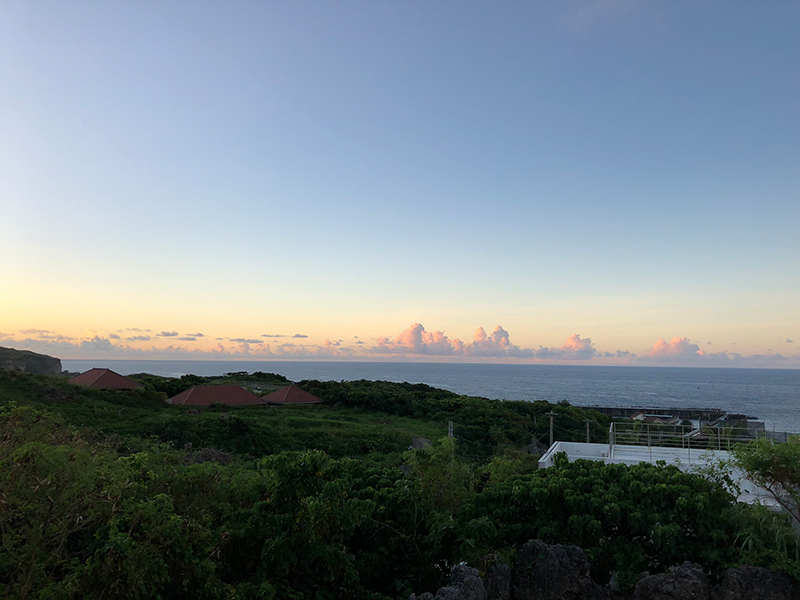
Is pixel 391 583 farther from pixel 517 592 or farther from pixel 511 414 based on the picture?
pixel 511 414

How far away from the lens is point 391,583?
368 inches

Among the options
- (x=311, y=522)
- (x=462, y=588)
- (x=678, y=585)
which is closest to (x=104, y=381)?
(x=311, y=522)

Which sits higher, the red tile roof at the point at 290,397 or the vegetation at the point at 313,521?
the vegetation at the point at 313,521

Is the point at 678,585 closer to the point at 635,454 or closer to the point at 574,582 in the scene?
the point at 574,582

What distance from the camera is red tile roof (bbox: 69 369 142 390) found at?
40.8 m

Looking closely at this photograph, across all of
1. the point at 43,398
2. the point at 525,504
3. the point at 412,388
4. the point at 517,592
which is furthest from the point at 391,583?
the point at 412,388

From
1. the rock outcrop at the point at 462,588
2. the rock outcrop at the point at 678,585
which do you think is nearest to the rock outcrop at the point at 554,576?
the rock outcrop at the point at 678,585

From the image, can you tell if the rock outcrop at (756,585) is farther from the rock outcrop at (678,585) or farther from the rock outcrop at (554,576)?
the rock outcrop at (554,576)

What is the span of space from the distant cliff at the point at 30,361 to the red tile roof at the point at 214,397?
37.1 m

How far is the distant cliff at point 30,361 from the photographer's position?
68.3 m

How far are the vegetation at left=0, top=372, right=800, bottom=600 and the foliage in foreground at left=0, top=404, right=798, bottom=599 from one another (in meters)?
0.02

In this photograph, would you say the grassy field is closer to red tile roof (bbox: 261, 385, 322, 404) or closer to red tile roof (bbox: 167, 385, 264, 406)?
red tile roof (bbox: 167, 385, 264, 406)

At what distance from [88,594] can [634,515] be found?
8675 millimetres

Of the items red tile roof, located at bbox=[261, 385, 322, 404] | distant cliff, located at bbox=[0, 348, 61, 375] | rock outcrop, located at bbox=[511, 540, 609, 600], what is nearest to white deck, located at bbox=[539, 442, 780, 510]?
rock outcrop, located at bbox=[511, 540, 609, 600]
